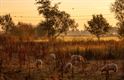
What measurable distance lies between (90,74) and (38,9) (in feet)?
96.9

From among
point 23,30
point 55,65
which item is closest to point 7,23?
point 23,30

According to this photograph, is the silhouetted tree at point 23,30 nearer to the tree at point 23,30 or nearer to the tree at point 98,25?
the tree at point 23,30

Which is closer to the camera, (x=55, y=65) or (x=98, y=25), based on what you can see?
(x=55, y=65)

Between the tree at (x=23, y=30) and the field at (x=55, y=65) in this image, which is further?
the tree at (x=23, y=30)

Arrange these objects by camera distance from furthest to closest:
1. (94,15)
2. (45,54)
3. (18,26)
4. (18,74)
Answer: (18,26), (94,15), (45,54), (18,74)

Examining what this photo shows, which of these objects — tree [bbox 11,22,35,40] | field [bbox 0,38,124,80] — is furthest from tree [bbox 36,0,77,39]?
field [bbox 0,38,124,80]

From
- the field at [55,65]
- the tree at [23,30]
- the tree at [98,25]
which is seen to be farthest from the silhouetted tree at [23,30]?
the field at [55,65]

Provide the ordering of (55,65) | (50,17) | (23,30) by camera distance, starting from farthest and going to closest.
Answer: (23,30), (50,17), (55,65)

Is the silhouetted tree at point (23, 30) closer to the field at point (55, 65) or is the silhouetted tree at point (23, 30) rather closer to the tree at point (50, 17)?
the tree at point (50, 17)

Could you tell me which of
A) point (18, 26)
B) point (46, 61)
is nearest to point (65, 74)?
point (46, 61)

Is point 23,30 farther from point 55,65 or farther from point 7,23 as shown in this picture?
point 55,65

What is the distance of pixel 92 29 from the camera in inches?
1828

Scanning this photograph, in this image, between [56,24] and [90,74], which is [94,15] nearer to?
[56,24]

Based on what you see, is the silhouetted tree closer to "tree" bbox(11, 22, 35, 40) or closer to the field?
"tree" bbox(11, 22, 35, 40)
